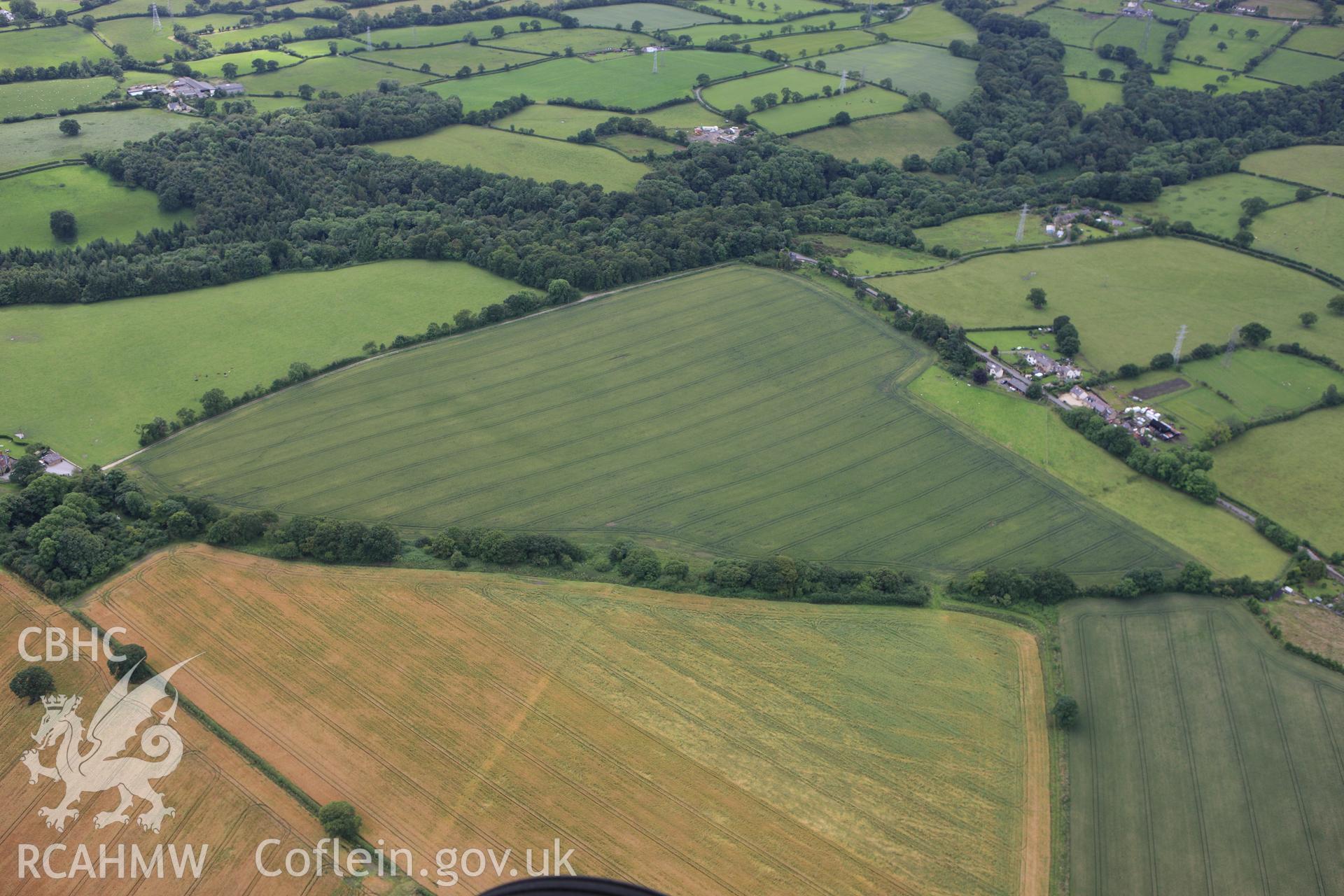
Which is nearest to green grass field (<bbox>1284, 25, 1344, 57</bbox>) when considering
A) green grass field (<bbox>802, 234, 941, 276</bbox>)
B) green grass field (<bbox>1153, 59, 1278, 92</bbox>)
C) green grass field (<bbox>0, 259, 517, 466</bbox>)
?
green grass field (<bbox>1153, 59, 1278, 92</bbox>)

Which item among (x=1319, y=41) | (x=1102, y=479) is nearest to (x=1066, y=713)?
(x=1102, y=479)

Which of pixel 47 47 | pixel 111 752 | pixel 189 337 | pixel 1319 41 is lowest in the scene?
pixel 111 752

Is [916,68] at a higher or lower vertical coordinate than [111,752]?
higher

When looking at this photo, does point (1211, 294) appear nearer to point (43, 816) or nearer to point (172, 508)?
point (172, 508)

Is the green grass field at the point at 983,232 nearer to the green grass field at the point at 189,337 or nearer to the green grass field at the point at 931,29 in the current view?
the green grass field at the point at 189,337

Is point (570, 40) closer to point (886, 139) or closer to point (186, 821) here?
point (886, 139)

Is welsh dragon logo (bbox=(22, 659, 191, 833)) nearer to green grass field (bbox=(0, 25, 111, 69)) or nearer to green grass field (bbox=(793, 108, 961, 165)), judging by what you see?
green grass field (bbox=(793, 108, 961, 165))

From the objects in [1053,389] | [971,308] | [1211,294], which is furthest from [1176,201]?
[1053,389]
